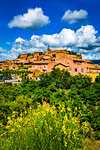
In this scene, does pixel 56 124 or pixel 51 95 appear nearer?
pixel 56 124

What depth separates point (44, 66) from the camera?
41781mm

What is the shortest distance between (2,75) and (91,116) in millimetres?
29748

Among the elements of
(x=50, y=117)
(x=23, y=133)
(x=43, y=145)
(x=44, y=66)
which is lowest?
(x=43, y=145)

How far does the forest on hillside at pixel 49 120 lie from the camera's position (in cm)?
652

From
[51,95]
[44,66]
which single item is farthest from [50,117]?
[44,66]

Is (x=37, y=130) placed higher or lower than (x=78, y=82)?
lower

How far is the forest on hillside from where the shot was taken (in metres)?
6.52

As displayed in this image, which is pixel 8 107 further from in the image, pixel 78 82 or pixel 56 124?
pixel 78 82

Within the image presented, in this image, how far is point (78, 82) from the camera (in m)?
21.7

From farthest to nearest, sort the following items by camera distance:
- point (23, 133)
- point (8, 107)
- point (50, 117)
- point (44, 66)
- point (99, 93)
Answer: point (44, 66), point (99, 93), point (8, 107), point (50, 117), point (23, 133)

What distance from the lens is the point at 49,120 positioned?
772 cm

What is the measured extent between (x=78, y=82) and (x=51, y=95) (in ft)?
22.7

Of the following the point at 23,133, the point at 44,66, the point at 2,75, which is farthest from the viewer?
the point at 44,66

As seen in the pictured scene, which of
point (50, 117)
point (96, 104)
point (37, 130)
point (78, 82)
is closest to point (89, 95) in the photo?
point (96, 104)
